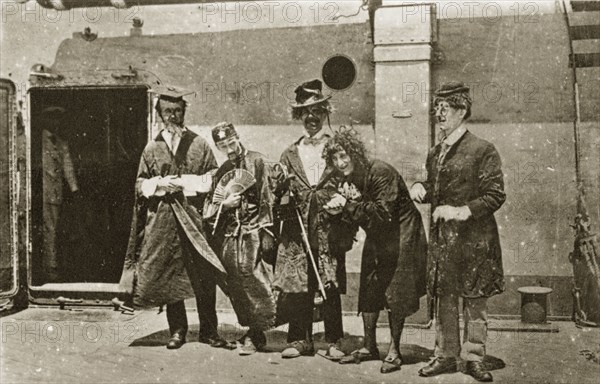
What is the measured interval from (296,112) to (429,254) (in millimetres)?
1443

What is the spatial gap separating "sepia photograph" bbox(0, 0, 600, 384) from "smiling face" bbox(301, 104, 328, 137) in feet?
0.05

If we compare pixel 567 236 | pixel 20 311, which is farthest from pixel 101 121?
pixel 567 236

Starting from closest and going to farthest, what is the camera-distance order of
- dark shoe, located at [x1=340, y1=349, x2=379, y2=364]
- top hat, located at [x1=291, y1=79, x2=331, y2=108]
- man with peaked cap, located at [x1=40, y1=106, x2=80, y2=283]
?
dark shoe, located at [x1=340, y1=349, x2=379, y2=364]
top hat, located at [x1=291, y1=79, x2=331, y2=108]
man with peaked cap, located at [x1=40, y1=106, x2=80, y2=283]

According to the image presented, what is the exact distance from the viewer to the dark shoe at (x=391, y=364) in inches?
200

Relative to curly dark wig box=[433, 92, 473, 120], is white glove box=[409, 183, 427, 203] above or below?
below

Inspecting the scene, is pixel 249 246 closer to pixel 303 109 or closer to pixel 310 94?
pixel 303 109

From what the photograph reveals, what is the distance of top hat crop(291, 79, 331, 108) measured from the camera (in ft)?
17.5

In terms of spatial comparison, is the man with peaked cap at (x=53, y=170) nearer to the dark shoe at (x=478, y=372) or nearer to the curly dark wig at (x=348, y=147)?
the curly dark wig at (x=348, y=147)

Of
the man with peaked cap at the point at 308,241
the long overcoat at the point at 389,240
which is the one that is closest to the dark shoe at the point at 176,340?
the man with peaked cap at the point at 308,241

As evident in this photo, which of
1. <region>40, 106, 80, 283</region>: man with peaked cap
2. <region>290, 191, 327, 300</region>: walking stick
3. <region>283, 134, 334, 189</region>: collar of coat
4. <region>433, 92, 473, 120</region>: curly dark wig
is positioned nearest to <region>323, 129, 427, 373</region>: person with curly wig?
<region>283, 134, 334, 189</region>: collar of coat

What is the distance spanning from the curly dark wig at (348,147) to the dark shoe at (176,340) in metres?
1.76

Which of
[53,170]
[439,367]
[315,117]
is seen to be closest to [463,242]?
[439,367]

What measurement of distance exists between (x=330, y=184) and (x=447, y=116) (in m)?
0.98

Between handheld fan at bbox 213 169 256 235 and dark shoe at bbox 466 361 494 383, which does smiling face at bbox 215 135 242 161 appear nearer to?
handheld fan at bbox 213 169 256 235
